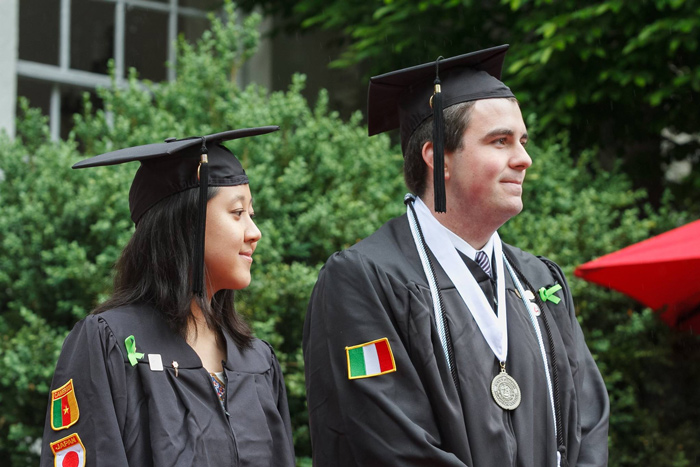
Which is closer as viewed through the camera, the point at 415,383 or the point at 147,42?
the point at 415,383

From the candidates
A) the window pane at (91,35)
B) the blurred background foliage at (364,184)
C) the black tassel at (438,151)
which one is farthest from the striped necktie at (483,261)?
the window pane at (91,35)

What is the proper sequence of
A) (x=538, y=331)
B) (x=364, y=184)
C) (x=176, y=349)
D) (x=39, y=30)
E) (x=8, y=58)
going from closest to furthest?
1. (x=176, y=349)
2. (x=538, y=331)
3. (x=364, y=184)
4. (x=8, y=58)
5. (x=39, y=30)

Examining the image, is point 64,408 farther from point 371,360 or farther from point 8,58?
point 8,58

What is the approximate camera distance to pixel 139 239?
3240 millimetres

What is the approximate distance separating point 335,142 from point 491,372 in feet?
12.5

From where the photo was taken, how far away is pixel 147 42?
30.0ft

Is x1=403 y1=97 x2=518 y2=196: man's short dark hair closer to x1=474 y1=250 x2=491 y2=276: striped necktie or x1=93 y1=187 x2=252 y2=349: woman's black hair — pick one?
x1=474 y1=250 x2=491 y2=276: striped necktie

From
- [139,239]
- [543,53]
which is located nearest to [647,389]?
[543,53]

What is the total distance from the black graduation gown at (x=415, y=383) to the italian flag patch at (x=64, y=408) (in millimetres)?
709

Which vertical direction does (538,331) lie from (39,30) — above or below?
below

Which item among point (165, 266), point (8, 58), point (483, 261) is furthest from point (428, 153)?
point (8, 58)

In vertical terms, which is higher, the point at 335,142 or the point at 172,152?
the point at 335,142

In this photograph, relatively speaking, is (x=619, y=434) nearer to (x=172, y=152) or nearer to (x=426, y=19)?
(x=426, y=19)

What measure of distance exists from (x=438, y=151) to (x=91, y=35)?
6.47m
